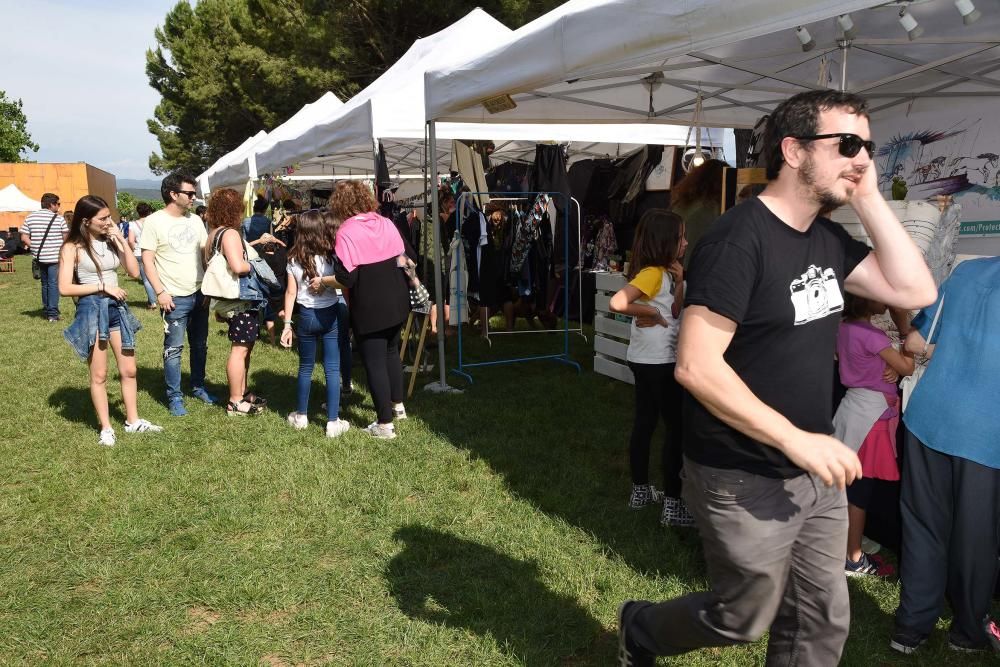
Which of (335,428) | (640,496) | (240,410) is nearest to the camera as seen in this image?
(640,496)

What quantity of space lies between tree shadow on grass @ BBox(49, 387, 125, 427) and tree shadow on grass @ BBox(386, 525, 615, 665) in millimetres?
3439

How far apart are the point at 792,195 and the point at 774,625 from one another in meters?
1.17

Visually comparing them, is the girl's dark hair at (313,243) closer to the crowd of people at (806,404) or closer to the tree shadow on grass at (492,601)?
the crowd of people at (806,404)

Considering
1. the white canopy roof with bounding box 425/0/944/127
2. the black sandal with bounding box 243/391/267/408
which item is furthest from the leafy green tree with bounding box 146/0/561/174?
the black sandal with bounding box 243/391/267/408

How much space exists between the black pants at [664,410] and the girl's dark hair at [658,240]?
0.53 metres

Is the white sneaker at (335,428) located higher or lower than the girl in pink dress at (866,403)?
lower

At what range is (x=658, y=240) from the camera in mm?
3471

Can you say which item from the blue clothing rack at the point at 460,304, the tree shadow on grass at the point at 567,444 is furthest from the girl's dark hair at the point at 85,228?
the blue clothing rack at the point at 460,304

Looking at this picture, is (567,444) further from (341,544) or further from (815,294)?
(815,294)

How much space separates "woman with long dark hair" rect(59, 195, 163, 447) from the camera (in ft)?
15.3

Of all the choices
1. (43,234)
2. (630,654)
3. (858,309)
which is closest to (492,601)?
(630,654)

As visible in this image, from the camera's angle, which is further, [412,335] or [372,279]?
[412,335]

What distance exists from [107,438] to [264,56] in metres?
20.2

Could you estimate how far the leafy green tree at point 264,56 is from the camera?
16656mm
